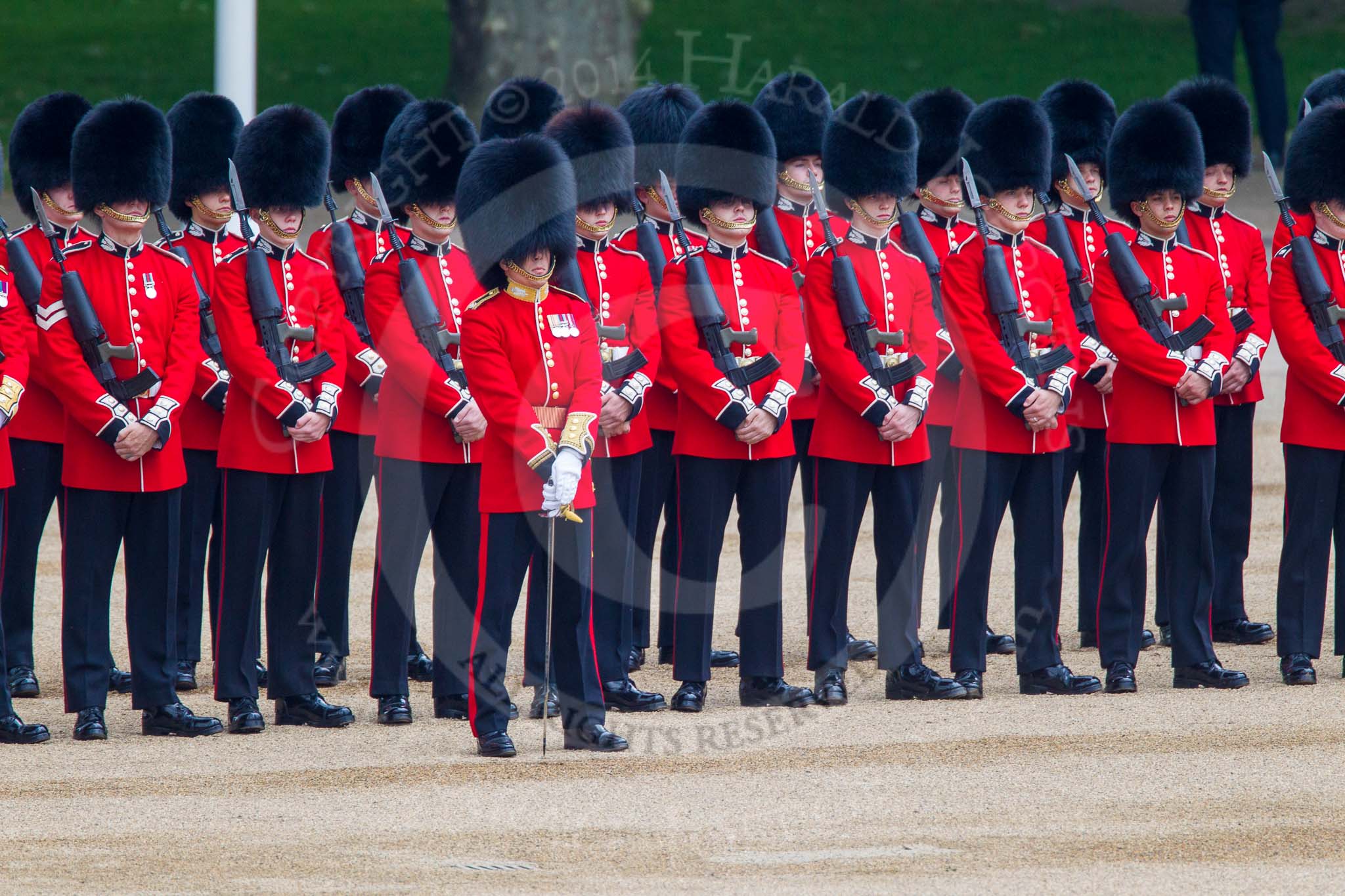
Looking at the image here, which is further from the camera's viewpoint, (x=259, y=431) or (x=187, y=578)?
(x=187, y=578)

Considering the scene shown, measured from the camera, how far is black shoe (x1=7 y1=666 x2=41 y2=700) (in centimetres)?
562

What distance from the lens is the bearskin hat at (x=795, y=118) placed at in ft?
21.3

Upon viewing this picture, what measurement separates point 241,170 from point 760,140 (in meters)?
1.33

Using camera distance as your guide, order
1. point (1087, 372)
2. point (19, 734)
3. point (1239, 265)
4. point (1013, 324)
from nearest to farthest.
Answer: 1. point (19, 734)
2. point (1013, 324)
3. point (1087, 372)
4. point (1239, 265)

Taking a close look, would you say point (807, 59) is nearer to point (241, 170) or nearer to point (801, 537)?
point (801, 537)

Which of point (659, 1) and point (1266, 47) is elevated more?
point (659, 1)

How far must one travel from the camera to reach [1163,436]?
219 inches

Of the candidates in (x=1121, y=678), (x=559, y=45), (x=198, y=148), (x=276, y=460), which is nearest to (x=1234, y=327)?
(x=1121, y=678)

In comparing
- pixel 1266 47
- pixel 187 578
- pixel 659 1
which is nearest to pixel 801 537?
pixel 187 578

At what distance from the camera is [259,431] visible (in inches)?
204

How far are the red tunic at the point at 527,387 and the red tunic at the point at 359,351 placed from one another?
791mm

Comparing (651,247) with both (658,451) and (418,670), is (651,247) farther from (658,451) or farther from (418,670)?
(418,670)

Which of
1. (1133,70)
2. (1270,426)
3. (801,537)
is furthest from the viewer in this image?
(1133,70)

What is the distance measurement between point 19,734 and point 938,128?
127 inches
